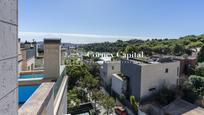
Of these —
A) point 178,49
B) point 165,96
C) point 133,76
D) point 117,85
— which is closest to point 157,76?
point 165,96

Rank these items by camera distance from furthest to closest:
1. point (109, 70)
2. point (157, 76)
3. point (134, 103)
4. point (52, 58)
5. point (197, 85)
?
point (109, 70) < point (157, 76) < point (134, 103) < point (197, 85) < point (52, 58)

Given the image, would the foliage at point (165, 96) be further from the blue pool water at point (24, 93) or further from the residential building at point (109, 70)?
the blue pool water at point (24, 93)

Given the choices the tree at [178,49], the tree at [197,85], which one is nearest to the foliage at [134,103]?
the tree at [197,85]

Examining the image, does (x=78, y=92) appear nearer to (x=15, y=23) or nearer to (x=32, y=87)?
(x=32, y=87)

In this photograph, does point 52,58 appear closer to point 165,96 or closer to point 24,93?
point 24,93

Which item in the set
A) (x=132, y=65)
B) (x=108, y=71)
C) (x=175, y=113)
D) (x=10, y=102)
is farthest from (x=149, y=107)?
(x=10, y=102)

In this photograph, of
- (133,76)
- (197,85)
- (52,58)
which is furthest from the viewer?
(133,76)

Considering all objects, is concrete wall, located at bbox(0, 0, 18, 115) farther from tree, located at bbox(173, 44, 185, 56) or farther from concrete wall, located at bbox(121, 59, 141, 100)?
tree, located at bbox(173, 44, 185, 56)
